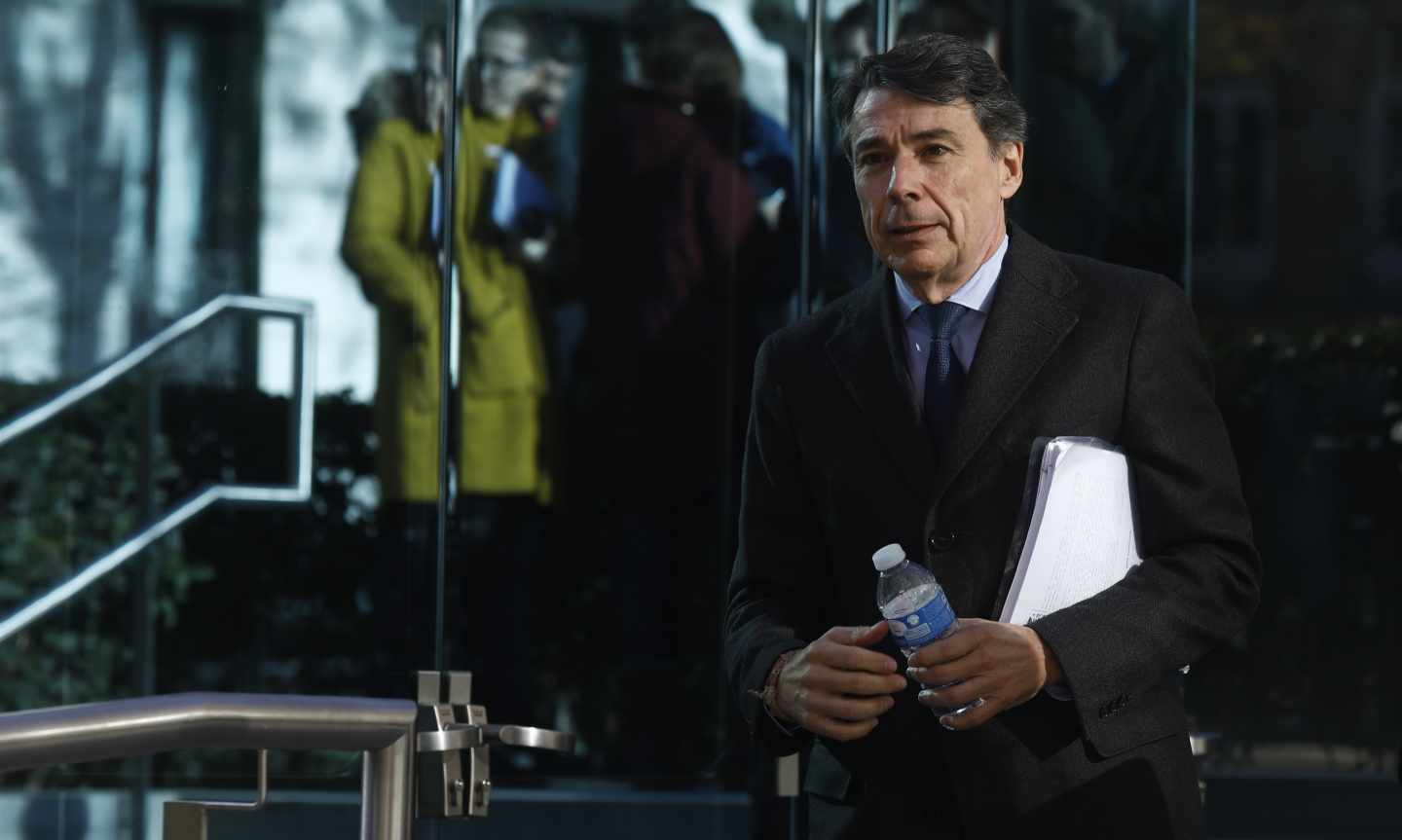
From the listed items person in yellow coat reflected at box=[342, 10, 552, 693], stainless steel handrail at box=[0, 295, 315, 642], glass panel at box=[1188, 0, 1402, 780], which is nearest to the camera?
person in yellow coat reflected at box=[342, 10, 552, 693]

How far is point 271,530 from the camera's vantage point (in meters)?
4.36

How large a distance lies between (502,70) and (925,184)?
215 cm

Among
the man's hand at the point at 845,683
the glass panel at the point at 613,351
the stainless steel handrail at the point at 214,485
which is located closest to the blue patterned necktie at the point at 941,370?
the man's hand at the point at 845,683

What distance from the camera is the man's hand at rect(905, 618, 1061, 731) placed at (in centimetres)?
206

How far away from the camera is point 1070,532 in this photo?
2.18 meters

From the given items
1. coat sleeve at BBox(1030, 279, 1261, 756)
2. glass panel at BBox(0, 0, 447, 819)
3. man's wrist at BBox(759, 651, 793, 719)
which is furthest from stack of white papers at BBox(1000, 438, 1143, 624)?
glass panel at BBox(0, 0, 447, 819)

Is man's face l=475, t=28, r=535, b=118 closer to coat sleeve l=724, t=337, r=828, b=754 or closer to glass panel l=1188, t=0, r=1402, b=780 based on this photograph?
glass panel l=1188, t=0, r=1402, b=780

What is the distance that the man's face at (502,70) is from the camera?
14.1ft

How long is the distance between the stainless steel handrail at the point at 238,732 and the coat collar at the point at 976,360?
2.07ft

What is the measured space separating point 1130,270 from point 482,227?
7.01ft

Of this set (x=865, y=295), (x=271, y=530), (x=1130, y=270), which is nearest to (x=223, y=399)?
(x=271, y=530)

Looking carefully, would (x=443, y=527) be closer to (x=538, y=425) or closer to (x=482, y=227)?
(x=538, y=425)

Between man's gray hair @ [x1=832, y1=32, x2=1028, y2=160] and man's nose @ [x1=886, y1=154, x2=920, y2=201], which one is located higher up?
man's gray hair @ [x1=832, y1=32, x2=1028, y2=160]

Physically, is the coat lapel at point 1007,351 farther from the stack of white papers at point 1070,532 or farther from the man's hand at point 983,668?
the man's hand at point 983,668
